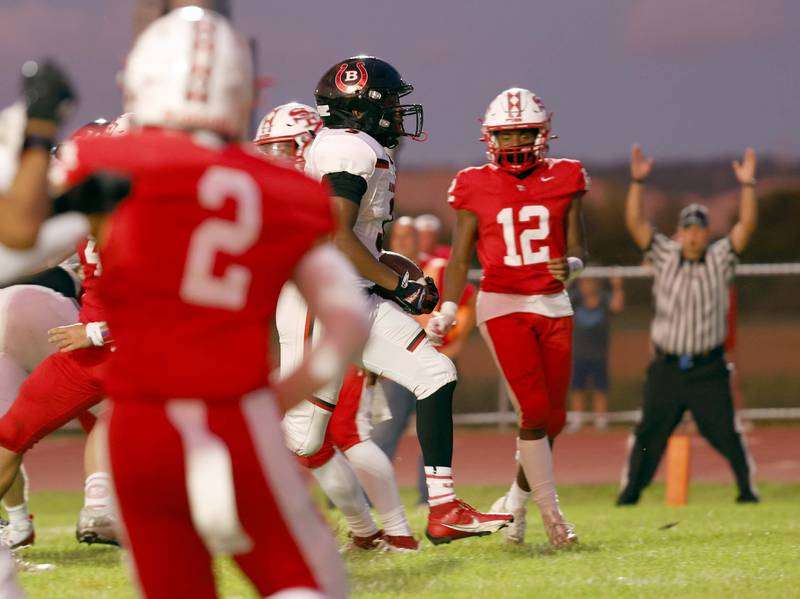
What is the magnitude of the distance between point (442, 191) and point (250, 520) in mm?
35437

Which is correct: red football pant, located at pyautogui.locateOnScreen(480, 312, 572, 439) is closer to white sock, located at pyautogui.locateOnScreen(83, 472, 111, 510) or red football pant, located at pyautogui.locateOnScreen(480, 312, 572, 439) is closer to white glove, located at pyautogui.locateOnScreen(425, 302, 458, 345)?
white glove, located at pyautogui.locateOnScreen(425, 302, 458, 345)

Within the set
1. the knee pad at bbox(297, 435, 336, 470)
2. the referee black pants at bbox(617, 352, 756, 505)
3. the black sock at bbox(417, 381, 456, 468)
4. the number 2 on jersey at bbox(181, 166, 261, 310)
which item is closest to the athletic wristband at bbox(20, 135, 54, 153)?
the number 2 on jersey at bbox(181, 166, 261, 310)

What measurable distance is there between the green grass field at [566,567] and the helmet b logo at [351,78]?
206cm

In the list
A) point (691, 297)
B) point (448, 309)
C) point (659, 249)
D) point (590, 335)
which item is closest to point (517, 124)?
point (448, 309)

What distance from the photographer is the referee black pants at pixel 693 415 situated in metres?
9.41

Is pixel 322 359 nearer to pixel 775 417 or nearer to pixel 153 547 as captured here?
pixel 153 547

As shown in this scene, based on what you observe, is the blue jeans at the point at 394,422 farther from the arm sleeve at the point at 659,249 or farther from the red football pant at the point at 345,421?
the red football pant at the point at 345,421

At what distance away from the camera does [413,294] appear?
5.75 metres

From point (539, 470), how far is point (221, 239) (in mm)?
3856

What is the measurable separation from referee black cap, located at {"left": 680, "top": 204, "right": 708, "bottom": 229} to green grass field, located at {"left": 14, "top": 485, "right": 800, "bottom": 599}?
263 cm

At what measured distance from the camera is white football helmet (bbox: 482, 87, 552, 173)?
20.6 feet

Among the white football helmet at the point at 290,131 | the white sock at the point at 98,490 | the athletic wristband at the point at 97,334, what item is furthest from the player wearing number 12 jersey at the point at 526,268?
the white sock at the point at 98,490

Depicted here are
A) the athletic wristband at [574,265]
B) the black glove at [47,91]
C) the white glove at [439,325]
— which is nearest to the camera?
the black glove at [47,91]

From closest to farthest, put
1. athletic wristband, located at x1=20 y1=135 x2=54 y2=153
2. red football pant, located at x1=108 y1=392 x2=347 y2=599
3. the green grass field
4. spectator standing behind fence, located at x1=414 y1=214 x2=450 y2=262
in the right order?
1. red football pant, located at x1=108 y1=392 x2=347 y2=599
2. athletic wristband, located at x1=20 y1=135 x2=54 y2=153
3. the green grass field
4. spectator standing behind fence, located at x1=414 y1=214 x2=450 y2=262
